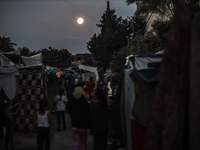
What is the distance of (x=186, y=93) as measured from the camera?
3.06 meters

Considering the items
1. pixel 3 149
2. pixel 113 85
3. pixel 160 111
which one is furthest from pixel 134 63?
pixel 160 111

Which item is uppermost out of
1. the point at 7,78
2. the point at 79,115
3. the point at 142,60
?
the point at 142,60

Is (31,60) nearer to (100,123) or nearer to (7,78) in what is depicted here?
(7,78)

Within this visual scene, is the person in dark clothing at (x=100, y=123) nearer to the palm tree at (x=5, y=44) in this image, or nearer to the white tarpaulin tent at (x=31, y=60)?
the white tarpaulin tent at (x=31, y=60)

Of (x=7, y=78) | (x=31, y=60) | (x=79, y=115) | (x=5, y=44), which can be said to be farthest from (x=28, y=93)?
(x=5, y=44)

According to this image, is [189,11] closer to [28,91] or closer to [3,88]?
[3,88]

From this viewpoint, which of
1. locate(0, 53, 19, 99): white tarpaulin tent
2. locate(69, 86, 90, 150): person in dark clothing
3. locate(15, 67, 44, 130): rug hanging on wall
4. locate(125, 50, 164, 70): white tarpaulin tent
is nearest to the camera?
locate(69, 86, 90, 150): person in dark clothing

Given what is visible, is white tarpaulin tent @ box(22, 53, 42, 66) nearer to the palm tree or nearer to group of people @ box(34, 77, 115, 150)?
group of people @ box(34, 77, 115, 150)

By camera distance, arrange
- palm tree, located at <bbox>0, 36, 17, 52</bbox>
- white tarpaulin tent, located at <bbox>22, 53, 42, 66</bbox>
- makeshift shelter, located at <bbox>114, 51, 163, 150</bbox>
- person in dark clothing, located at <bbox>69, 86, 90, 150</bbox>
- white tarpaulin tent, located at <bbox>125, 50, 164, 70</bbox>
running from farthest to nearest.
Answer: palm tree, located at <bbox>0, 36, 17, 52</bbox>, white tarpaulin tent, located at <bbox>22, 53, 42, 66</bbox>, white tarpaulin tent, located at <bbox>125, 50, 164, 70</bbox>, person in dark clothing, located at <bbox>69, 86, 90, 150</bbox>, makeshift shelter, located at <bbox>114, 51, 163, 150</bbox>

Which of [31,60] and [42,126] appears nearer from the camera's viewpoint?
[42,126]

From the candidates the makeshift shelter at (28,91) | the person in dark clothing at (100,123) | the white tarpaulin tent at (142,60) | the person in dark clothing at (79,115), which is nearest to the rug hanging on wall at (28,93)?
the makeshift shelter at (28,91)

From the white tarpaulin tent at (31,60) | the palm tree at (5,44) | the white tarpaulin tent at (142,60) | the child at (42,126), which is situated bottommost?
the child at (42,126)

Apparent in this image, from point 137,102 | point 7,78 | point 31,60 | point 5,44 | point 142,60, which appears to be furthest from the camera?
point 5,44

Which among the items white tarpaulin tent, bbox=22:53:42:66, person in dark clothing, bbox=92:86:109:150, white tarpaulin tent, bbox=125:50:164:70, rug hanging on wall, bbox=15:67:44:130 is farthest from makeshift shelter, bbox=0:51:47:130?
person in dark clothing, bbox=92:86:109:150
